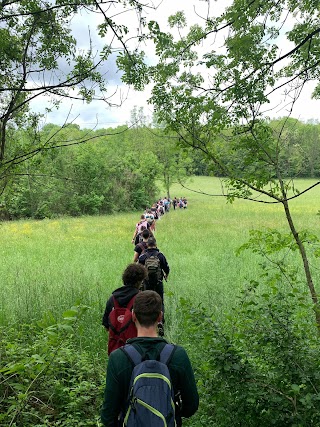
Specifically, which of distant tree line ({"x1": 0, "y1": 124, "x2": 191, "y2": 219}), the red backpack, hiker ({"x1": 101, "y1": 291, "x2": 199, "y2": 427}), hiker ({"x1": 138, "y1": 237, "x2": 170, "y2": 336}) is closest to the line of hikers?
hiker ({"x1": 101, "y1": 291, "x2": 199, "y2": 427})

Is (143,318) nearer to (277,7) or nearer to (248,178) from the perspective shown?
(248,178)

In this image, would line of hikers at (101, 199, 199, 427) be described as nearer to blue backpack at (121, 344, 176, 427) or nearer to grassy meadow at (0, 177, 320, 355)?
blue backpack at (121, 344, 176, 427)

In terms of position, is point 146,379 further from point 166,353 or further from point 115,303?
point 115,303

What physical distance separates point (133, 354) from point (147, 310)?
Result: 264 millimetres

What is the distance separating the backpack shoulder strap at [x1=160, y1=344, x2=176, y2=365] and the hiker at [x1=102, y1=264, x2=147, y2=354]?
1.47m

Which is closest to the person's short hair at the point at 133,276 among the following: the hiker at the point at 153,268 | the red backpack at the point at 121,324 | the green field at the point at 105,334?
the red backpack at the point at 121,324

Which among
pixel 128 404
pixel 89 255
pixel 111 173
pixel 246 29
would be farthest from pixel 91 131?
pixel 111 173

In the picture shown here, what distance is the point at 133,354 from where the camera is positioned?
1.84 metres

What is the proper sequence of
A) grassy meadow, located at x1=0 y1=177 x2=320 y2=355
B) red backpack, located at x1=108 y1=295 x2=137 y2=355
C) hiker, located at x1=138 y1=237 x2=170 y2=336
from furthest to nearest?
grassy meadow, located at x1=0 y1=177 x2=320 y2=355, hiker, located at x1=138 y1=237 x2=170 y2=336, red backpack, located at x1=108 y1=295 x2=137 y2=355

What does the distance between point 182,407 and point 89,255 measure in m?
11.7

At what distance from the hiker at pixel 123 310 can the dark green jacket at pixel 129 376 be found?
4.49 ft

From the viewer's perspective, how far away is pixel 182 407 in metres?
1.98

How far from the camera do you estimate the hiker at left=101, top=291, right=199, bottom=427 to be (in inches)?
67.6

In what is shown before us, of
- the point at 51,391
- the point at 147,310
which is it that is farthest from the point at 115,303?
the point at 147,310
